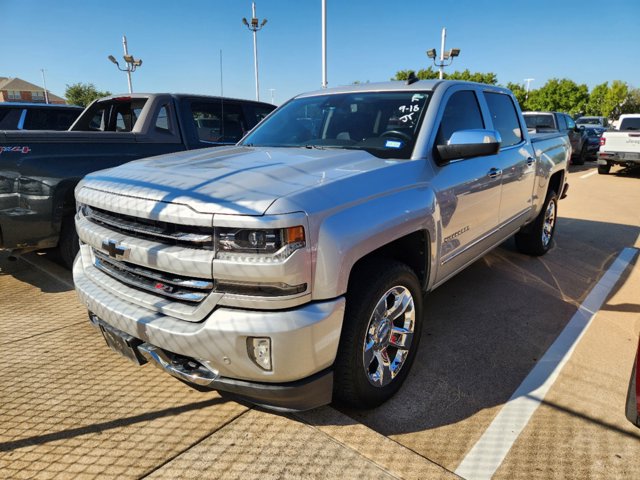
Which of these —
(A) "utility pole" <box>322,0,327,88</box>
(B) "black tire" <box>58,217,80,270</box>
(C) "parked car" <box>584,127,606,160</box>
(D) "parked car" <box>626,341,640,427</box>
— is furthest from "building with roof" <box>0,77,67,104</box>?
(D) "parked car" <box>626,341,640,427</box>

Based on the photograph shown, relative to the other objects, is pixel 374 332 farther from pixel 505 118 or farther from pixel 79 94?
pixel 79 94

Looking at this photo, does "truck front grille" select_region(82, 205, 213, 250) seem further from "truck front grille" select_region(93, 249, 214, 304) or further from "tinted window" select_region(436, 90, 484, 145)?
"tinted window" select_region(436, 90, 484, 145)

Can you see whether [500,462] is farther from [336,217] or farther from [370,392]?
[336,217]

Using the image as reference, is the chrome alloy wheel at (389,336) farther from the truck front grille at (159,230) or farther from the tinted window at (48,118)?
the tinted window at (48,118)

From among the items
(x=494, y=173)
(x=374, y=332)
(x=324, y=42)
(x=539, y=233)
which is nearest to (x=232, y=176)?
(x=374, y=332)

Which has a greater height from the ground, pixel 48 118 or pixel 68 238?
pixel 48 118

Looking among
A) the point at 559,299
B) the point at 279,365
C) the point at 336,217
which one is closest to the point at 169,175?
the point at 336,217

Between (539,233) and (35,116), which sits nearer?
(539,233)

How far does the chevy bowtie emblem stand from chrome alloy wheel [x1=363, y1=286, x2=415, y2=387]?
1.34 m

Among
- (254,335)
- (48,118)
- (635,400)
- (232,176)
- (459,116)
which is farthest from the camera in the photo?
(48,118)

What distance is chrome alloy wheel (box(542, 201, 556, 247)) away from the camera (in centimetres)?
565

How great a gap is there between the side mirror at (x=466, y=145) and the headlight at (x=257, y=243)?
1.43 m

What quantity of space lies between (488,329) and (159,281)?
8.85 feet

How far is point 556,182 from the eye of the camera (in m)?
5.88
